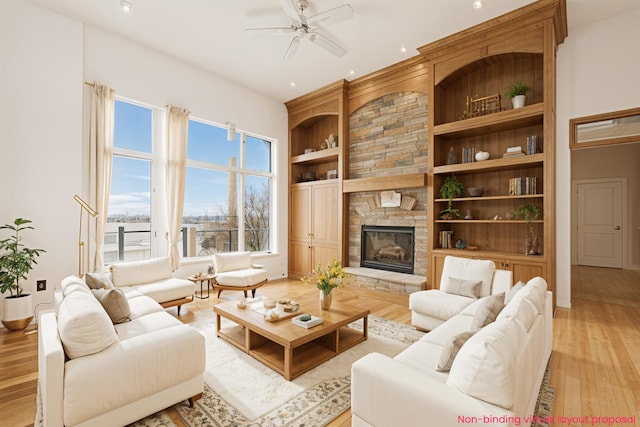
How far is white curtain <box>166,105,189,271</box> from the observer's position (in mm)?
4938

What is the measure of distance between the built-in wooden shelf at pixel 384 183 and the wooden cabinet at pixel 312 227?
0.42 meters

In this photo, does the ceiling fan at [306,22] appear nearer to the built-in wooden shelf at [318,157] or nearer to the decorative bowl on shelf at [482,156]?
the built-in wooden shelf at [318,157]

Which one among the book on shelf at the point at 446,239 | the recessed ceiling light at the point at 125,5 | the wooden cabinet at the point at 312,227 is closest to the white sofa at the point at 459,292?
the book on shelf at the point at 446,239

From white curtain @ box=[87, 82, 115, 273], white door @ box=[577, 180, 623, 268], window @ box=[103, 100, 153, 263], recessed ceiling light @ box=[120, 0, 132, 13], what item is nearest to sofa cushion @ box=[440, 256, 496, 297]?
window @ box=[103, 100, 153, 263]

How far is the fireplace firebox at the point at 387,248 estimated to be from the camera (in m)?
5.31

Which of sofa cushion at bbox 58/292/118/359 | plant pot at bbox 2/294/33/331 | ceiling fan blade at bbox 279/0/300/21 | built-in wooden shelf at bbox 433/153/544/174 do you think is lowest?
plant pot at bbox 2/294/33/331

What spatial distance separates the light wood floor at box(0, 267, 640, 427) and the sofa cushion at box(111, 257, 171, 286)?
653mm

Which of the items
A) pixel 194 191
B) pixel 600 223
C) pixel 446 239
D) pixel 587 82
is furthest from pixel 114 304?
pixel 600 223

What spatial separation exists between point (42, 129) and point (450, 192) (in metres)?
5.62

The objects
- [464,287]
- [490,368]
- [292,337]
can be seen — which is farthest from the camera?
[464,287]

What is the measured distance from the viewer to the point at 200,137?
5629mm

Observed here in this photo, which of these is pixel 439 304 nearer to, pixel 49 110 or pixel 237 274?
pixel 237 274

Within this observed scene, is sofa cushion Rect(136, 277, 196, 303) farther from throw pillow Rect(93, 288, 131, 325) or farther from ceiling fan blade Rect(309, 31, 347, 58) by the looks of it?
ceiling fan blade Rect(309, 31, 347, 58)

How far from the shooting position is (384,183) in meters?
5.28
